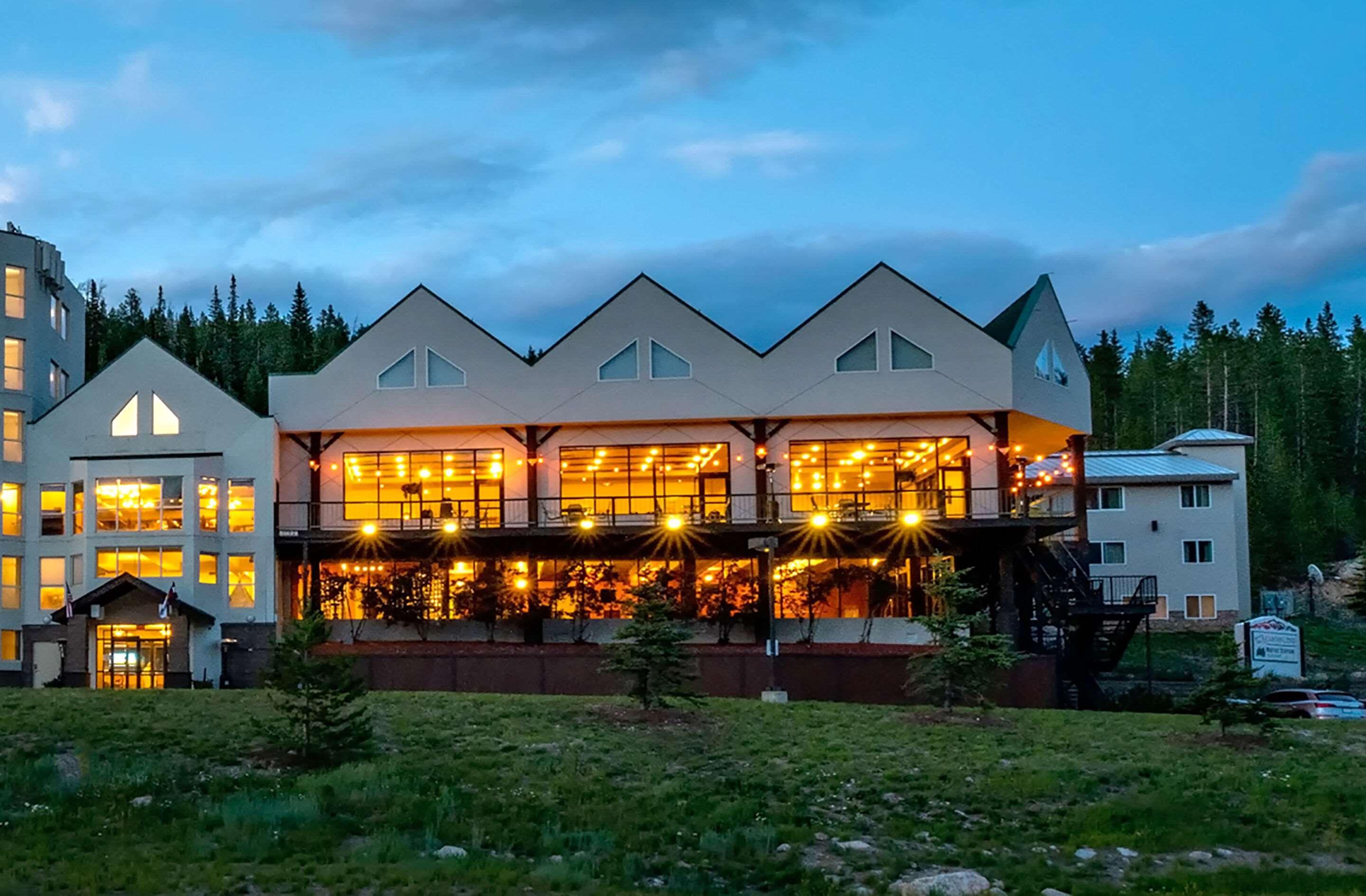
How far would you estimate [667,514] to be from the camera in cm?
4216

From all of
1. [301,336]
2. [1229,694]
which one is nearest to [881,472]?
[1229,694]

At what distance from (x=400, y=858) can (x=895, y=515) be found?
2494 centimetres

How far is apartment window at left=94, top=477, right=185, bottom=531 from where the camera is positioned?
132 feet

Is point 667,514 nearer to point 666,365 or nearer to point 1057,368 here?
point 666,365

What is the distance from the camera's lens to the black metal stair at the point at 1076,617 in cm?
4059

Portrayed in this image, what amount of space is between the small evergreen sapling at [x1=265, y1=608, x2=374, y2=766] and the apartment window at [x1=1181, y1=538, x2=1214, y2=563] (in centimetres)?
4449

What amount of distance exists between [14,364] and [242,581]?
32.8ft

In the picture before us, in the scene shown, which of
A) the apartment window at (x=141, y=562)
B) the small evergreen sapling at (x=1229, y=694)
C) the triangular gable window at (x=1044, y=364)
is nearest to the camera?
the small evergreen sapling at (x=1229, y=694)

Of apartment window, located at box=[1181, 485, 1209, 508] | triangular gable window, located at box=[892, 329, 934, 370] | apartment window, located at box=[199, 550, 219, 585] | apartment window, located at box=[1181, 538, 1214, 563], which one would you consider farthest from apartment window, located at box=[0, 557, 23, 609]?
apartment window, located at box=[1181, 538, 1214, 563]

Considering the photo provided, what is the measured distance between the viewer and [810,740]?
2584 cm

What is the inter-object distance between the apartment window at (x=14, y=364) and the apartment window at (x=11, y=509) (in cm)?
299

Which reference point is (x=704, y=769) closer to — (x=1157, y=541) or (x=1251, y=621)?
(x=1251, y=621)

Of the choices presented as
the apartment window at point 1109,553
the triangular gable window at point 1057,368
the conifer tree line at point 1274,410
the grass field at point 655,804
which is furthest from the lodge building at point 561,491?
the conifer tree line at point 1274,410

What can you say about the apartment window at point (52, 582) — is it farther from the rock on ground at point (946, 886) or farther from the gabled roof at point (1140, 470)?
the gabled roof at point (1140, 470)
